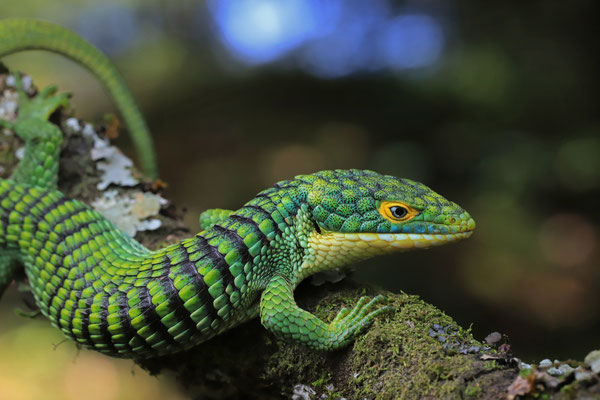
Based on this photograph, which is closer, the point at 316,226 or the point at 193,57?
the point at 316,226

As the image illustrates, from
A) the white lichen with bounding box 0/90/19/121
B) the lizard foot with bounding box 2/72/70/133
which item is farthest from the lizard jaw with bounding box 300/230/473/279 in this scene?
the white lichen with bounding box 0/90/19/121

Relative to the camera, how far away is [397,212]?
3.22m

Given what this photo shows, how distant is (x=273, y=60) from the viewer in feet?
33.0

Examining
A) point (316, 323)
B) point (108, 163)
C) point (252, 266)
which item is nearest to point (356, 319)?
point (316, 323)

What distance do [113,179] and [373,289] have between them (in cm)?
277

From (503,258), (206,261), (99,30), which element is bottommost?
(503,258)

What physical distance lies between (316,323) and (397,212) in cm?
90

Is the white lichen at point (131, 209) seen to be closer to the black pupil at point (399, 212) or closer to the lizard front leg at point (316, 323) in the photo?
the lizard front leg at point (316, 323)

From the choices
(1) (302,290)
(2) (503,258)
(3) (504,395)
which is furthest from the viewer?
(2) (503,258)

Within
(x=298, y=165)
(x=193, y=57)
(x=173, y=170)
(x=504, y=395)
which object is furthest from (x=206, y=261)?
(x=193, y=57)

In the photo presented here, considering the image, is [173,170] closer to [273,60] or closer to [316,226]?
[273,60]

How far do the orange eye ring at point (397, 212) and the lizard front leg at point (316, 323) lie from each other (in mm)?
527

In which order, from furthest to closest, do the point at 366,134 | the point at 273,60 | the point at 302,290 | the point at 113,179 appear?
the point at 273,60 → the point at 366,134 → the point at 113,179 → the point at 302,290

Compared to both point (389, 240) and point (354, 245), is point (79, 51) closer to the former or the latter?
point (354, 245)
